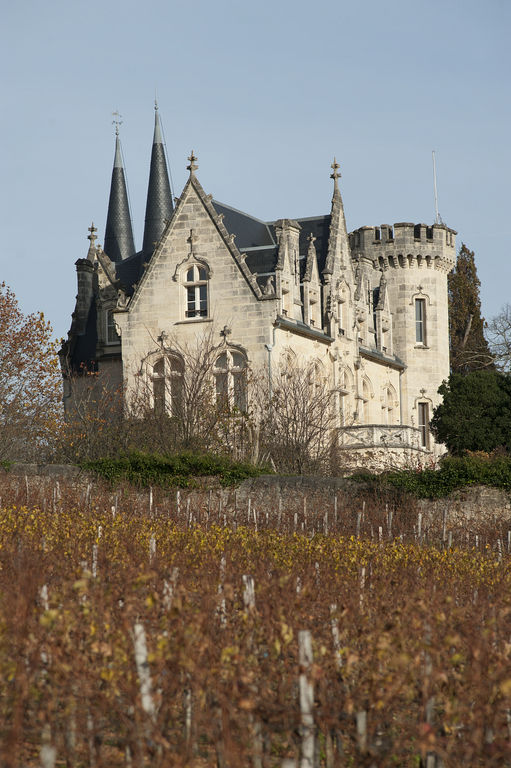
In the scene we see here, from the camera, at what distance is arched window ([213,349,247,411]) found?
3231 centimetres

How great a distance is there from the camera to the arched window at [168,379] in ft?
108

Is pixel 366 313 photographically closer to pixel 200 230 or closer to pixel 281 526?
pixel 200 230

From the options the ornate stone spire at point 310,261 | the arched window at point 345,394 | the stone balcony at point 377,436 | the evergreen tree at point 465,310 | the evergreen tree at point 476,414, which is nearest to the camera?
the stone balcony at point 377,436

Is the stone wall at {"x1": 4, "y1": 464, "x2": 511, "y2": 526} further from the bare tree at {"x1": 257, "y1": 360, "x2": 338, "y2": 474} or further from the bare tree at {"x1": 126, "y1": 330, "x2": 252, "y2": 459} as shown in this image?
the bare tree at {"x1": 257, "y1": 360, "x2": 338, "y2": 474}

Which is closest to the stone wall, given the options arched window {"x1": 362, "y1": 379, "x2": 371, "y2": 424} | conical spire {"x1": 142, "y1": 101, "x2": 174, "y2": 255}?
arched window {"x1": 362, "y1": 379, "x2": 371, "y2": 424}

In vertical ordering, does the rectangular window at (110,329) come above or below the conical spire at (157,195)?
below

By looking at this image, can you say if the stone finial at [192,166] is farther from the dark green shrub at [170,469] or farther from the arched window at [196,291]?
the dark green shrub at [170,469]

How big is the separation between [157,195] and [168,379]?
15.1 m

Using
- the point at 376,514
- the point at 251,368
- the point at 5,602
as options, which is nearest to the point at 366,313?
the point at 251,368

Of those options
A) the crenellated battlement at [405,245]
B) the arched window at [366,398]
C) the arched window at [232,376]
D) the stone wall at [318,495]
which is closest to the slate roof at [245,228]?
the arched window at [232,376]

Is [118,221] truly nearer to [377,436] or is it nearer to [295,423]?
[377,436]

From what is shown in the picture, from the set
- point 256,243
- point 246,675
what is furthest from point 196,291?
point 246,675

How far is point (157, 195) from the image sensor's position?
4675 centimetres

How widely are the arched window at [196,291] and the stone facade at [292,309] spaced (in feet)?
0.13
